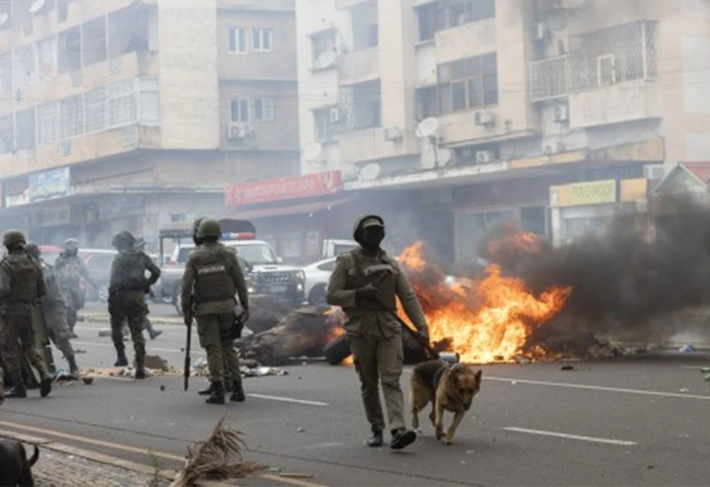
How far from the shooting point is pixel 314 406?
13.3 meters

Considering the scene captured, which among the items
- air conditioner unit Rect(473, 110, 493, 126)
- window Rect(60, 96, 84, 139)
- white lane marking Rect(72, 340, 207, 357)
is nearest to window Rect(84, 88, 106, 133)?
window Rect(60, 96, 84, 139)

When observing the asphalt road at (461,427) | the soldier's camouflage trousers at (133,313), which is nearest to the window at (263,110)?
the soldier's camouflage trousers at (133,313)

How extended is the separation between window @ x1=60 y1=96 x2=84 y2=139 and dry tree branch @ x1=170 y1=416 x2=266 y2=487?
5821 centimetres

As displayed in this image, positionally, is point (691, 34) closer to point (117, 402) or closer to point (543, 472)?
point (117, 402)

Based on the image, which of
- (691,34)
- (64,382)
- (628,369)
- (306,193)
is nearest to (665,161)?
(691,34)

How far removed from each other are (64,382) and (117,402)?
8.13 feet

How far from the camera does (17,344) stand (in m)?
14.6

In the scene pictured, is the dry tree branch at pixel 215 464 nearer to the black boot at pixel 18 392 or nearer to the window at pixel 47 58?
the black boot at pixel 18 392

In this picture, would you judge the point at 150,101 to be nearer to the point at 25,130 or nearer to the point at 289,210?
the point at 289,210

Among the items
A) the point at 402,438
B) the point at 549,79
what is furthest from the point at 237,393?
the point at 549,79

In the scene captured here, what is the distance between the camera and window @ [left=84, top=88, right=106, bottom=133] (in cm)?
6359

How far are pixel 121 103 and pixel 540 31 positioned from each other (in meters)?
26.2

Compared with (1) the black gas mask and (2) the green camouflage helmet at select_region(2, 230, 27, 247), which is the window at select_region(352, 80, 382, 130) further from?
(1) the black gas mask

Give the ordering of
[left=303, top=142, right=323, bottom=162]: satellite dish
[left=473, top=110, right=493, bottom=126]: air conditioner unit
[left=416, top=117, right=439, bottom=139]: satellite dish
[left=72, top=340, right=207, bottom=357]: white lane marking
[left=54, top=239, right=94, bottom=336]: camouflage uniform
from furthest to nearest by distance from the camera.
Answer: [left=303, top=142, right=323, bottom=162]: satellite dish → [left=416, top=117, right=439, bottom=139]: satellite dish → [left=473, top=110, right=493, bottom=126]: air conditioner unit → [left=54, top=239, right=94, bottom=336]: camouflage uniform → [left=72, top=340, right=207, bottom=357]: white lane marking
